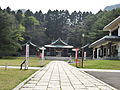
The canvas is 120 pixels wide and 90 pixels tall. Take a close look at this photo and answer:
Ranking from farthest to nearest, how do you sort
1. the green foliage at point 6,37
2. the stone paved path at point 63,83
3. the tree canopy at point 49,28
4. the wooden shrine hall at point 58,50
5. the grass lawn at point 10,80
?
the wooden shrine hall at point 58,50, the tree canopy at point 49,28, the green foliage at point 6,37, the stone paved path at point 63,83, the grass lawn at point 10,80

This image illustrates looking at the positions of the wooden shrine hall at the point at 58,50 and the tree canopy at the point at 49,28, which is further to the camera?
the wooden shrine hall at the point at 58,50

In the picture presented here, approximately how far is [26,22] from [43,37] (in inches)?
500

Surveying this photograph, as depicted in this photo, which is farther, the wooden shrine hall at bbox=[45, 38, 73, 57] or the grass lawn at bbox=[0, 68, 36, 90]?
the wooden shrine hall at bbox=[45, 38, 73, 57]

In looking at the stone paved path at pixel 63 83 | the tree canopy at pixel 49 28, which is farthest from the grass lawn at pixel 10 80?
the tree canopy at pixel 49 28

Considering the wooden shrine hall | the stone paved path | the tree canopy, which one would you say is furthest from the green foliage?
the stone paved path

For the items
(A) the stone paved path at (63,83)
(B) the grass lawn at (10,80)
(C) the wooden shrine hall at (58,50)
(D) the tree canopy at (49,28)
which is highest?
(D) the tree canopy at (49,28)

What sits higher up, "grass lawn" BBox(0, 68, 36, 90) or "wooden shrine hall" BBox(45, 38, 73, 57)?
"wooden shrine hall" BBox(45, 38, 73, 57)

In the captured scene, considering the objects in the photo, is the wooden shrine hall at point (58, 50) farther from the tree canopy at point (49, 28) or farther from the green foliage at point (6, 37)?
the green foliage at point (6, 37)

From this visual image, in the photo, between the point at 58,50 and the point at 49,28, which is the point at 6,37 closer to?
the point at 58,50

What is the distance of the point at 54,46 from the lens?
60844 millimetres

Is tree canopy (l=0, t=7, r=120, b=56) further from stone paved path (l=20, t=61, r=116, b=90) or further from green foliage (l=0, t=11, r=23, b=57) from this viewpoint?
stone paved path (l=20, t=61, r=116, b=90)

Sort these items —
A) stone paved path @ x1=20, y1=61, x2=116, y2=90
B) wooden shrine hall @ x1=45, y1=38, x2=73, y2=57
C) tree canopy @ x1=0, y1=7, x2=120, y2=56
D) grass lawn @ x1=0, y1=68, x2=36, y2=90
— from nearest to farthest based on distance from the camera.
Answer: grass lawn @ x1=0, y1=68, x2=36, y2=90, stone paved path @ x1=20, y1=61, x2=116, y2=90, tree canopy @ x1=0, y1=7, x2=120, y2=56, wooden shrine hall @ x1=45, y1=38, x2=73, y2=57

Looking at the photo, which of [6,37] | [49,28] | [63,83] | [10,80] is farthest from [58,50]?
[10,80]

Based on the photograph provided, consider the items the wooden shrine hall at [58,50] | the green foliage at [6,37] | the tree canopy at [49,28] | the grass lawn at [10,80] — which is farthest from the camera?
the wooden shrine hall at [58,50]
